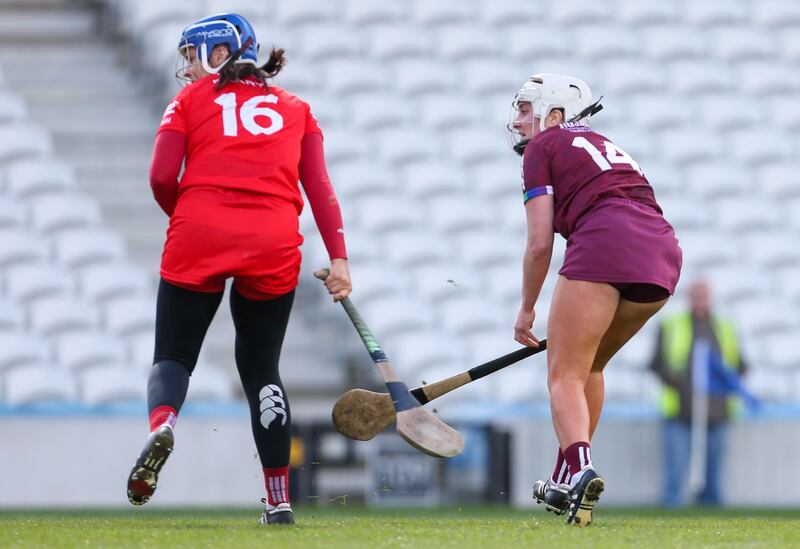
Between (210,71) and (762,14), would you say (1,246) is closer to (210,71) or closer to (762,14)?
(210,71)

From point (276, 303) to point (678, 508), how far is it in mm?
4414

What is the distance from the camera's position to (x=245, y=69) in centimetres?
440

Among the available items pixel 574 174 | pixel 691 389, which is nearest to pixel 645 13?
pixel 691 389

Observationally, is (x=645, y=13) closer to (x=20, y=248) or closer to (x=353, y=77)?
(x=353, y=77)

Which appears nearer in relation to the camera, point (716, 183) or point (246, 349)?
point (246, 349)

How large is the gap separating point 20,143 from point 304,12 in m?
2.56

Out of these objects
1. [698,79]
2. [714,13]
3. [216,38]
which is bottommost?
[216,38]

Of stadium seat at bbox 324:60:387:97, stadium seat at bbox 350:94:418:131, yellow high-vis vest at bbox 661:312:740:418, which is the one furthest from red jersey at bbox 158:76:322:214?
stadium seat at bbox 324:60:387:97

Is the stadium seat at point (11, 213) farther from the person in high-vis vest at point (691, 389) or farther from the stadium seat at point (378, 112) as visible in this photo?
the person in high-vis vest at point (691, 389)

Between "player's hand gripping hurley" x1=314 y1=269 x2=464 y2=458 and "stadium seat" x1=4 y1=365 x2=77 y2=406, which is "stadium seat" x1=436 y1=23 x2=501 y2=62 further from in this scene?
"player's hand gripping hurley" x1=314 y1=269 x2=464 y2=458

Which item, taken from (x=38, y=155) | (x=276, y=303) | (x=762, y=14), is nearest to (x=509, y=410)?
(x=38, y=155)

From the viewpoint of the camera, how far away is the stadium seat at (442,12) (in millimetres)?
11352

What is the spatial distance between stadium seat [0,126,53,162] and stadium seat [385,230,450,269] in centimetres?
239

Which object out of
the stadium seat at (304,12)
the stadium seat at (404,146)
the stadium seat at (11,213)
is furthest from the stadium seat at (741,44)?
the stadium seat at (11,213)
